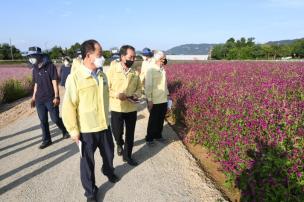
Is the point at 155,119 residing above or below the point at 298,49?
below

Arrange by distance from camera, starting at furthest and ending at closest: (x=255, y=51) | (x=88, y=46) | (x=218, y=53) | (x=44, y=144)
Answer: (x=218, y=53) → (x=255, y=51) → (x=44, y=144) → (x=88, y=46)

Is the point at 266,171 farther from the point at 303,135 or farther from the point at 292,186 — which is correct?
the point at 303,135

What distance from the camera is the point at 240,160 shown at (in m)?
3.75

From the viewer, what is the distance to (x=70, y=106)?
3686 mm

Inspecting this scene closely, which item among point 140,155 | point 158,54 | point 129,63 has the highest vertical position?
point 158,54

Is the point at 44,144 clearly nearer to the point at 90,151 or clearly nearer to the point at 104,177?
the point at 104,177

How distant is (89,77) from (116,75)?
1354 millimetres

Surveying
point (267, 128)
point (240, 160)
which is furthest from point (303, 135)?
point (240, 160)

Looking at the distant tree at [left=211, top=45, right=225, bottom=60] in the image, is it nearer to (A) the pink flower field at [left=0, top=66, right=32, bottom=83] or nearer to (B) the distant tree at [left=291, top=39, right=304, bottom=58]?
(B) the distant tree at [left=291, top=39, right=304, bottom=58]

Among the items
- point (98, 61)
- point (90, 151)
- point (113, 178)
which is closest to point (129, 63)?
point (98, 61)

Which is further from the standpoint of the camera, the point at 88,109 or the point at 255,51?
the point at 255,51

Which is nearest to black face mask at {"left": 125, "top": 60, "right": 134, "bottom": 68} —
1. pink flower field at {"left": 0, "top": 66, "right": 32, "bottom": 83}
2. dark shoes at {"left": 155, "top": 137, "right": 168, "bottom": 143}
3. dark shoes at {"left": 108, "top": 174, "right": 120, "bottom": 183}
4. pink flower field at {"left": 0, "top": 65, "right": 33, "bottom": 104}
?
dark shoes at {"left": 108, "top": 174, "right": 120, "bottom": 183}

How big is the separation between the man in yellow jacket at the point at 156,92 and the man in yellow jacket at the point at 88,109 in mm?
1868

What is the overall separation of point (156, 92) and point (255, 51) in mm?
67310
